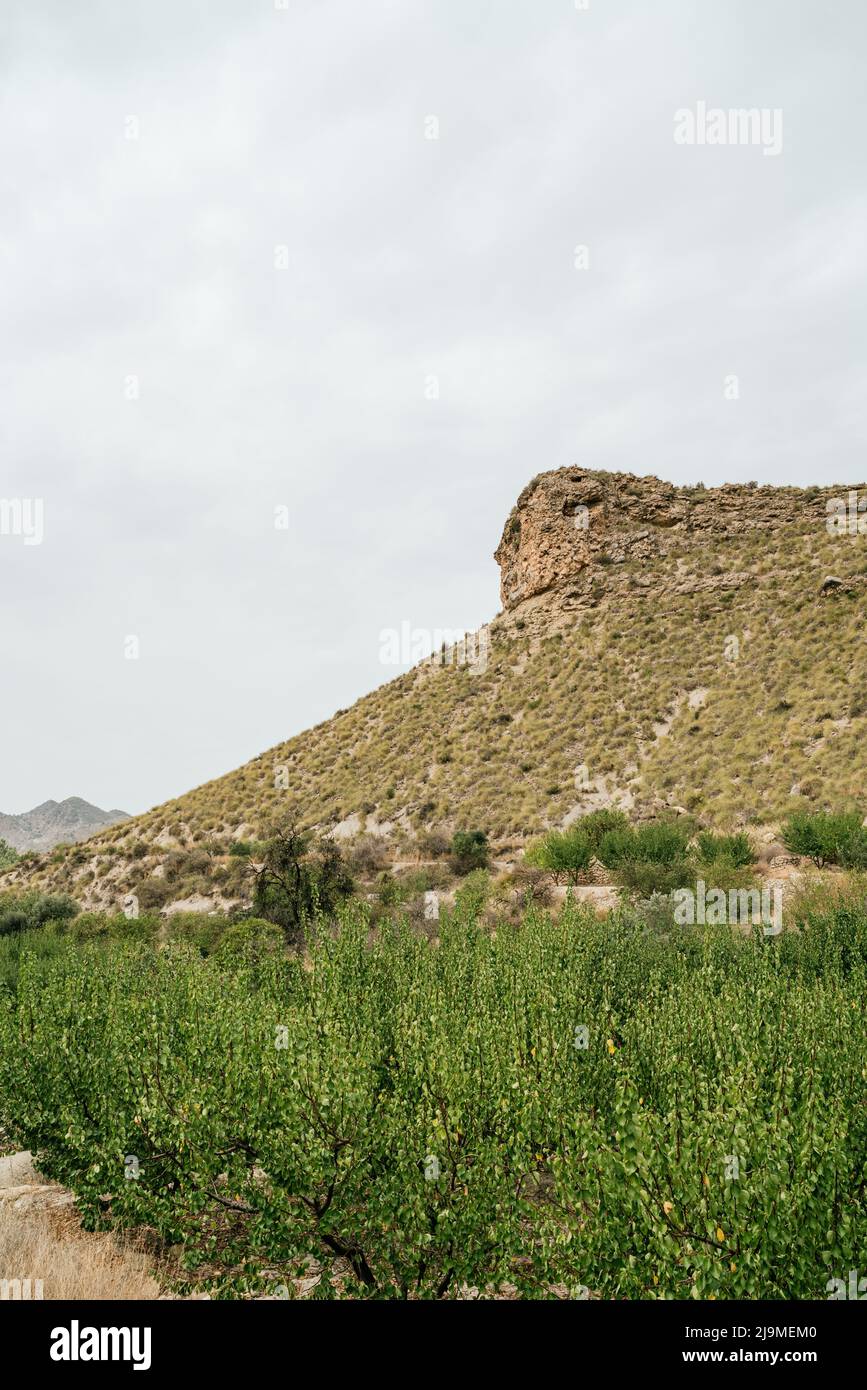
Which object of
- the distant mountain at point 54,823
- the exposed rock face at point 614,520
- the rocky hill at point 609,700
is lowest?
the distant mountain at point 54,823

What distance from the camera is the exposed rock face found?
4969 cm

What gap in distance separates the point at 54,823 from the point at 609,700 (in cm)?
16887

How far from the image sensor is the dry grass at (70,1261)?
6160 mm

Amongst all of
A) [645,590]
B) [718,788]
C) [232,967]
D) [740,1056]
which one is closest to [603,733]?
[718,788]

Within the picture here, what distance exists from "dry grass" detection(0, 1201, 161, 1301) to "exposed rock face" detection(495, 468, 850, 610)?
147ft

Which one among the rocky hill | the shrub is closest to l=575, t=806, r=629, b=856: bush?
the rocky hill

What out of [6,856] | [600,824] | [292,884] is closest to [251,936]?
[292,884]

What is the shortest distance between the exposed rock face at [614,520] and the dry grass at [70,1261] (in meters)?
44.7

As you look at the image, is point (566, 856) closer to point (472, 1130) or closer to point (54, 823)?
point (472, 1130)

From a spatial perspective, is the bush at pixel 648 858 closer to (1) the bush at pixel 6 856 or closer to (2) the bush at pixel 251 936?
(2) the bush at pixel 251 936

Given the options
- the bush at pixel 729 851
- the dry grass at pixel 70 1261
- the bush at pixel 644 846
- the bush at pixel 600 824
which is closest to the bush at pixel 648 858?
the bush at pixel 644 846

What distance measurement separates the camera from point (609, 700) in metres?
41.3
